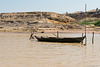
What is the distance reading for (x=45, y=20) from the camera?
5888 centimetres

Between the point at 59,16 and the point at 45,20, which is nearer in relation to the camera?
the point at 45,20

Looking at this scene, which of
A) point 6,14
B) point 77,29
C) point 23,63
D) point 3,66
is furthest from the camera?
point 6,14

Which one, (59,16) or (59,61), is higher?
(59,16)

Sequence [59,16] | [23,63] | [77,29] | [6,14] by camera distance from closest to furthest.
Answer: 1. [23,63]
2. [77,29]
3. [59,16]
4. [6,14]

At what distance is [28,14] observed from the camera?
66125 millimetres

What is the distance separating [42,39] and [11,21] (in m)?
38.0

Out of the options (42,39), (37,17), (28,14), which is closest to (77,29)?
(37,17)

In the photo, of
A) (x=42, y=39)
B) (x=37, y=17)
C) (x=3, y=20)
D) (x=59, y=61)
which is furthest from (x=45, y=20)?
(x=59, y=61)

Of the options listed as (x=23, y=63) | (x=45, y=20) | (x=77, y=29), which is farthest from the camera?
(x=45, y=20)

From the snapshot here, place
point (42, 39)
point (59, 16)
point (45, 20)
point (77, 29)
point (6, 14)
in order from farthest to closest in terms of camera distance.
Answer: point (6, 14), point (59, 16), point (45, 20), point (77, 29), point (42, 39)

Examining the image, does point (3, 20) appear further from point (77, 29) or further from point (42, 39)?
point (42, 39)

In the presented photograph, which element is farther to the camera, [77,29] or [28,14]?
[28,14]

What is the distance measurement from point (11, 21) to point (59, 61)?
170ft

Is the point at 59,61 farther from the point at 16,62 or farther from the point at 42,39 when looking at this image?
the point at 42,39
